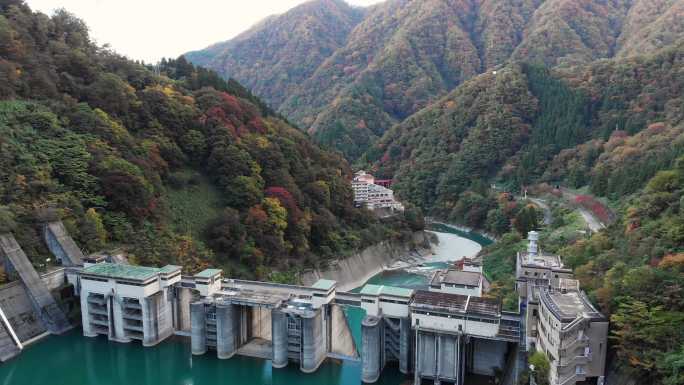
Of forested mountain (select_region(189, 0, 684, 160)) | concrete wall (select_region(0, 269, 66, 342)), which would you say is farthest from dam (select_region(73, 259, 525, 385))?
forested mountain (select_region(189, 0, 684, 160))

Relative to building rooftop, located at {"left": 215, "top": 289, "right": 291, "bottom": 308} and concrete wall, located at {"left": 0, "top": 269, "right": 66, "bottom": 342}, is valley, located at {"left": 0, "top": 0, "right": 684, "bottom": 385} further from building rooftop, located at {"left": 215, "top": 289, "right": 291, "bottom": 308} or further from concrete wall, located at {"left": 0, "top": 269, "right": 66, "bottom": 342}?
building rooftop, located at {"left": 215, "top": 289, "right": 291, "bottom": 308}

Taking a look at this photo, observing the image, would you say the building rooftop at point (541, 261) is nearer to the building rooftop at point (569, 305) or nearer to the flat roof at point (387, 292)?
the building rooftop at point (569, 305)

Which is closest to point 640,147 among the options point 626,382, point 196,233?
point 626,382

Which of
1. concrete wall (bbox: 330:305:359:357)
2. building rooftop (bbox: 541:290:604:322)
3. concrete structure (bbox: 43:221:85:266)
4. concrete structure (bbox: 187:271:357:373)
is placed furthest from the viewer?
concrete structure (bbox: 43:221:85:266)

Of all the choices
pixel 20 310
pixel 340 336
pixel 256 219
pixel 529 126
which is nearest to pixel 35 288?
pixel 20 310

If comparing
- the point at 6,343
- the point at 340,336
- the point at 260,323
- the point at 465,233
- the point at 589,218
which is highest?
the point at 589,218

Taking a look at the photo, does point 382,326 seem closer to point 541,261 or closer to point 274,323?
point 274,323
